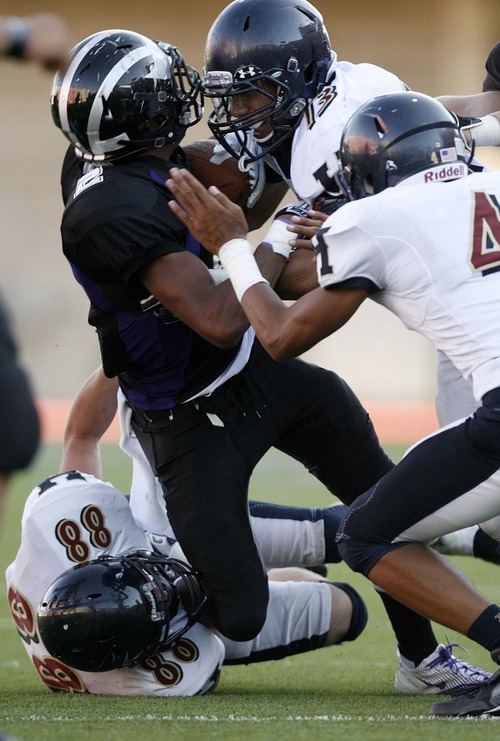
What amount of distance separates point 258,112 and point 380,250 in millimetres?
864

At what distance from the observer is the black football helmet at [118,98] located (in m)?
3.13

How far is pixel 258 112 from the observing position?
3346 mm

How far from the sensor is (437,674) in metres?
3.24

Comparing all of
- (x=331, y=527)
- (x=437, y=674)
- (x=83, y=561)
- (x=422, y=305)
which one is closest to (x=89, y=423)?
(x=83, y=561)

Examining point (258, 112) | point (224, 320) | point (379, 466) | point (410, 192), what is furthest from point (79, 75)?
point (379, 466)

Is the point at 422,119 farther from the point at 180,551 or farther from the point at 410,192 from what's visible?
the point at 180,551

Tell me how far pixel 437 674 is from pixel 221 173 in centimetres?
157

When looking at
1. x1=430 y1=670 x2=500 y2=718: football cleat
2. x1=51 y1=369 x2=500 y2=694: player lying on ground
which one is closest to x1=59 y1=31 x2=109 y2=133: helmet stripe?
x1=51 y1=369 x2=500 y2=694: player lying on ground

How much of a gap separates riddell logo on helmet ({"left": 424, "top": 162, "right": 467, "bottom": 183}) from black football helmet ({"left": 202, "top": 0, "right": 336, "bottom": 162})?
70 centimetres

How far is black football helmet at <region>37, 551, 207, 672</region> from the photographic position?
9.87 feet

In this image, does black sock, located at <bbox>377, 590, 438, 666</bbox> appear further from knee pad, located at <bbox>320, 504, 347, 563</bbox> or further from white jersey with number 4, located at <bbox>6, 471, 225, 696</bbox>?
white jersey with number 4, located at <bbox>6, 471, 225, 696</bbox>

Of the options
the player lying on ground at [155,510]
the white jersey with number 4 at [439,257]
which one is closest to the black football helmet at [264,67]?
the white jersey with number 4 at [439,257]

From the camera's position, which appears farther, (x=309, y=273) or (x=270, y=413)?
(x=270, y=413)

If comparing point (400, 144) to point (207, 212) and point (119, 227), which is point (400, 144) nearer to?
point (207, 212)
